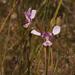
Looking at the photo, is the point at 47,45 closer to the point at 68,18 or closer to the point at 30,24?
the point at 30,24

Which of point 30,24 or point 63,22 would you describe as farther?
point 63,22

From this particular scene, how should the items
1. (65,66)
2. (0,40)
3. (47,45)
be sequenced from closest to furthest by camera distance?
Result: (47,45), (0,40), (65,66)

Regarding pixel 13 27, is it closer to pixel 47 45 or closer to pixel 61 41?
pixel 61 41

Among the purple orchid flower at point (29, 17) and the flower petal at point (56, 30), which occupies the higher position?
the purple orchid flower at point (29, 17)

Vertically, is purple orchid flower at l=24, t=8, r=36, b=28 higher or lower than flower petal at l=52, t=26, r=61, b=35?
higher

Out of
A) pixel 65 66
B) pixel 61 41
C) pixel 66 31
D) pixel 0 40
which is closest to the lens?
pixel 0 40

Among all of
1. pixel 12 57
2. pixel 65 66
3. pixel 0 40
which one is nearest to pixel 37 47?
pixel 0 40

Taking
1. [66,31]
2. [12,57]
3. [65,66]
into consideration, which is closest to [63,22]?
[66,31]

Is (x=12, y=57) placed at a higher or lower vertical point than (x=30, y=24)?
lower

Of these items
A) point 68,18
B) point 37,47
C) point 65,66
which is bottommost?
point 65,66
